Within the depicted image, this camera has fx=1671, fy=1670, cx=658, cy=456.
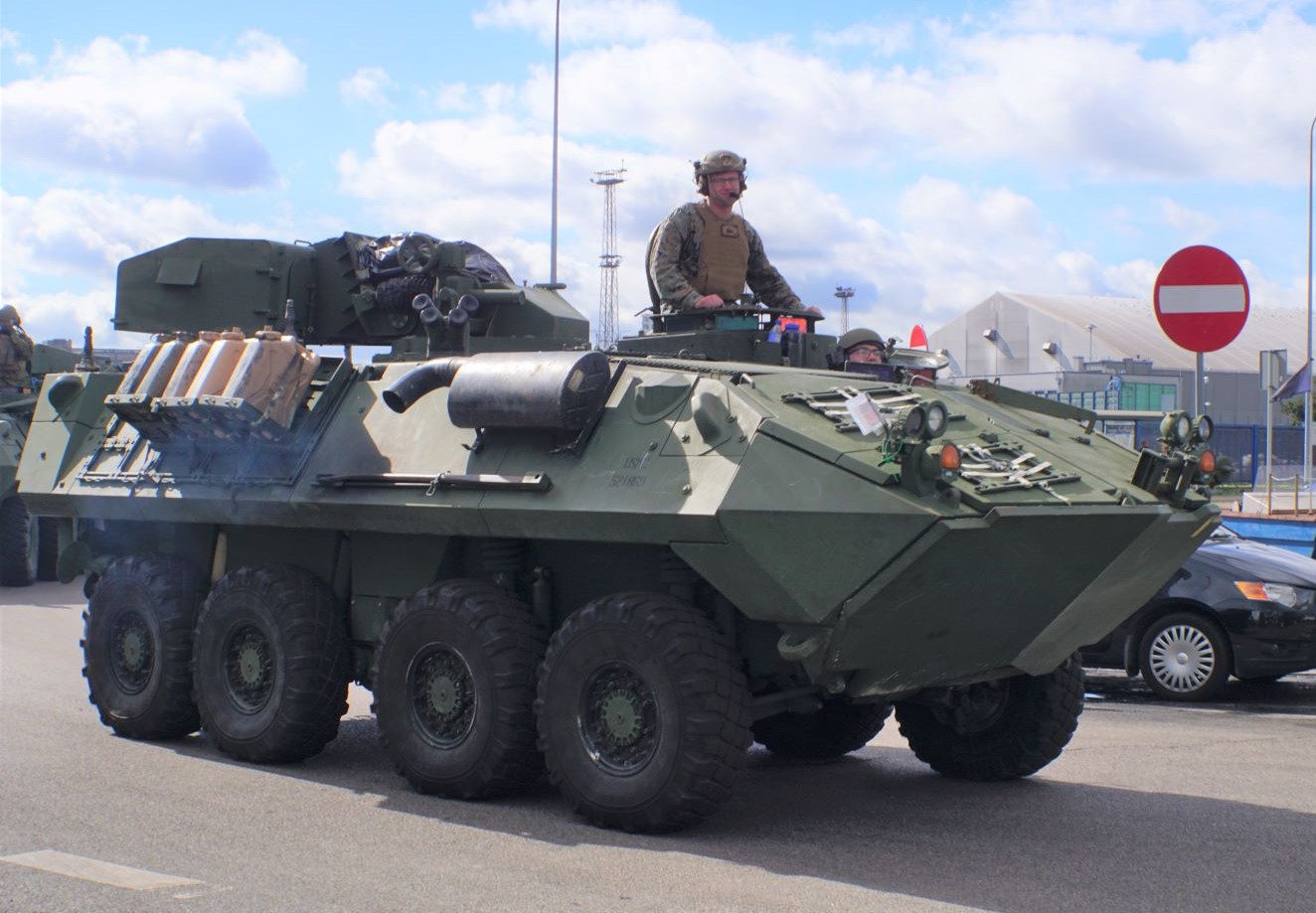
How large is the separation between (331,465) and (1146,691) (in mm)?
6608

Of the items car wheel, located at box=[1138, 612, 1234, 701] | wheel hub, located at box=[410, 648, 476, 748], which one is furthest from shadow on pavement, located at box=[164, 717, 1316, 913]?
car wheel, located at box=[1138, 612, 1234, 701]

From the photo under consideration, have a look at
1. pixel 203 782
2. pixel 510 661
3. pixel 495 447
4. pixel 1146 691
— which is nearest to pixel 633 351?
pixel 495 447

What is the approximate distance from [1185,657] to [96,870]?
786cm

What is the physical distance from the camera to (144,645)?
9.34m

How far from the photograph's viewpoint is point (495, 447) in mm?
7586

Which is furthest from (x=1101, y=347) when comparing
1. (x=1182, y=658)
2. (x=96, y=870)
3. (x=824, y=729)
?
(x=96, y=870)

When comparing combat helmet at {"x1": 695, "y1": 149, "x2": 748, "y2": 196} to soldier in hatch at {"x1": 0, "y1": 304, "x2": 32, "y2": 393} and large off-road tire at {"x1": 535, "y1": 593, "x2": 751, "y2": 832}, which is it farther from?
soldier in hatch at {"x1": 0, "y1": 304, "x2": 32, "y2": 393}

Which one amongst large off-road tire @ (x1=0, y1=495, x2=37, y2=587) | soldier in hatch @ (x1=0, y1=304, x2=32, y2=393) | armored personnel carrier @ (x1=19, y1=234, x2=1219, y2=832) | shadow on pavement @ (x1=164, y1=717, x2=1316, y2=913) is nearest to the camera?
shadow on pavement @ (x1=164, y1=717, x2=1316, y2=913)

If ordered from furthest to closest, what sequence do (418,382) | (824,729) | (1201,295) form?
1. (1201,295)
2. (824,729)
3. (418,382)

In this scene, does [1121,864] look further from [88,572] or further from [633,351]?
[88,572]

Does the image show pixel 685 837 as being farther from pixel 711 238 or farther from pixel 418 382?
pixel 711 238

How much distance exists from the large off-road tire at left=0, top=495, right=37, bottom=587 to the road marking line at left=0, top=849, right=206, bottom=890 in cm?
1294

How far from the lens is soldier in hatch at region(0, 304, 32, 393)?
20.1m

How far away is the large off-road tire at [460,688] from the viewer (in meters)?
7.32
